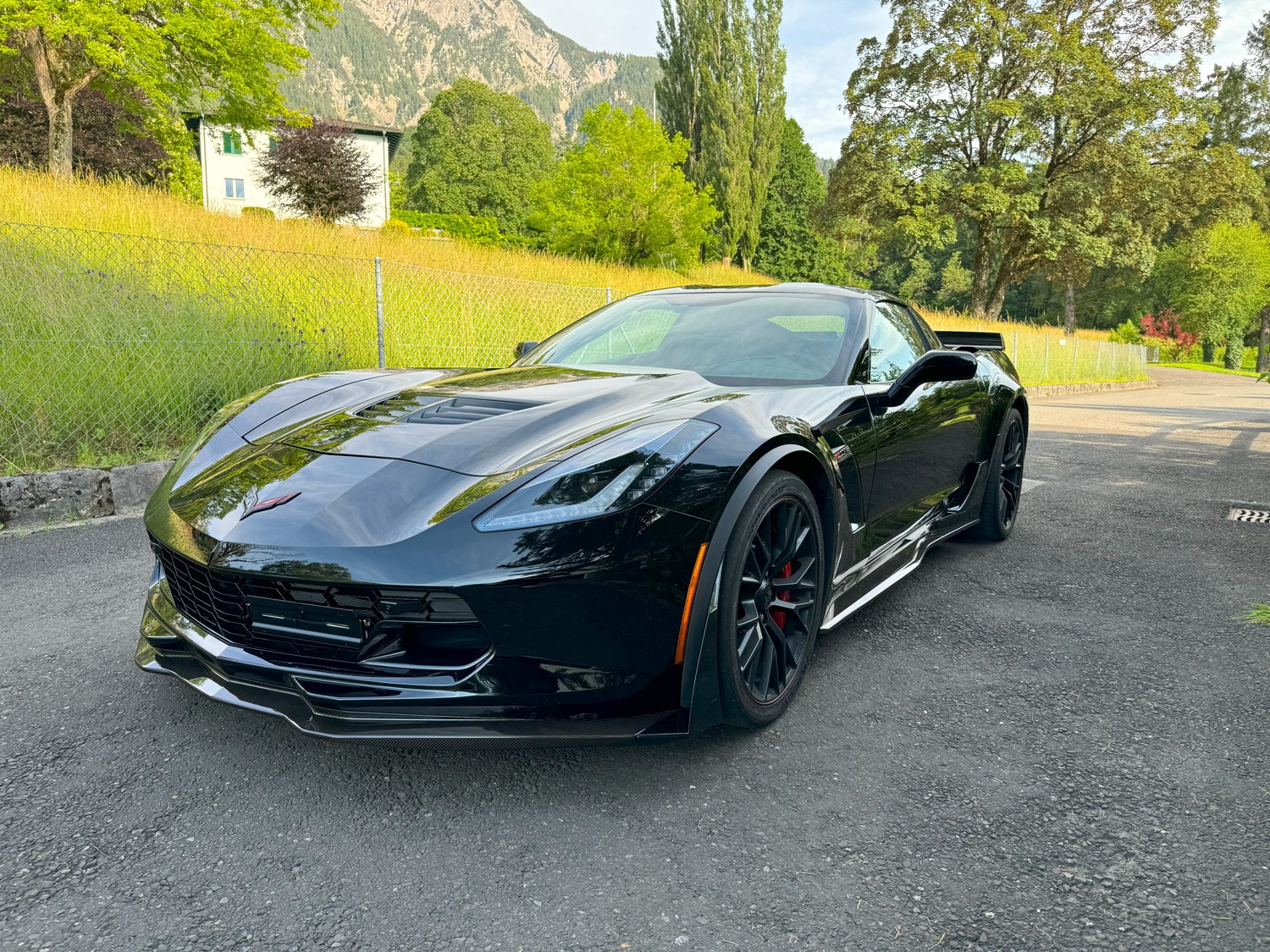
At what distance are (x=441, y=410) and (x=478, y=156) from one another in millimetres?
67532

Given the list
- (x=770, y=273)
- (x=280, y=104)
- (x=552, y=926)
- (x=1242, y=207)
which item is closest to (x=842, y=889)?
(x=552, y=926)

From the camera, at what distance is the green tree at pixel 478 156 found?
2480 inches

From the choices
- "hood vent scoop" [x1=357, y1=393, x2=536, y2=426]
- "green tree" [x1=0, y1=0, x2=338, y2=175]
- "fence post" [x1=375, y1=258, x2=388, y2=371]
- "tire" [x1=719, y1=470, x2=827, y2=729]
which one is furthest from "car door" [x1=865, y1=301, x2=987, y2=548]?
"green tree" [x1=0, y1=0, x2=338, y2=175]

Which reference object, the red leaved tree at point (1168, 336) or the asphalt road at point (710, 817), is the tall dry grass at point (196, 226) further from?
the red leaved tree at point (1168, 336)

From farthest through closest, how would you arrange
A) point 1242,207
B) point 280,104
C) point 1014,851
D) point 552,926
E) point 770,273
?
point 770,273
point 1242,207
point 280,104
point 1014,851
point 552,926

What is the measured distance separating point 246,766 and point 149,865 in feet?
1.17

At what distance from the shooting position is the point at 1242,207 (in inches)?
1331

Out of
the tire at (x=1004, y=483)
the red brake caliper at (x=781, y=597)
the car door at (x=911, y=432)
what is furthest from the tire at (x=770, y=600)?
the tire at (x=1004, y=483)

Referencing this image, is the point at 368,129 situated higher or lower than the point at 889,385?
higher

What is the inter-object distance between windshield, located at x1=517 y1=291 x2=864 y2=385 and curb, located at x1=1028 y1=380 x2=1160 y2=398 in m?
17.1

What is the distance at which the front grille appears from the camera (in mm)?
1653

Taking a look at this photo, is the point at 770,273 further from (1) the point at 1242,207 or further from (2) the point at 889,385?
(2) the point at 889,385

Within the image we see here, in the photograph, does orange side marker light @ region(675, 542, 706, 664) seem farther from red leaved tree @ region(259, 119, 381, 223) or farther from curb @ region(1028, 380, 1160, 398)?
red leaved tree @ region(259, 119, 381, 223)

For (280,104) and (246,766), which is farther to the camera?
(280,104)
